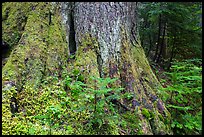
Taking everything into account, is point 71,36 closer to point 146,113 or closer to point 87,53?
point 87,53

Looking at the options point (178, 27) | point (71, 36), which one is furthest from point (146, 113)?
point (178, 27)

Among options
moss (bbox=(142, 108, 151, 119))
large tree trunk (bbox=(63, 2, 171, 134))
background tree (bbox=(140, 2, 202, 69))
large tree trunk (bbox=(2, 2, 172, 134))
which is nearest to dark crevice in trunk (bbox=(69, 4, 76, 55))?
large tree trunk (bbox=(2, 2, 172, 134))

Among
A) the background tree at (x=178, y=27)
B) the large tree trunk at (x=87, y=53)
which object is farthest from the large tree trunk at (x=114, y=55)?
the background tree at (x=178, y=27)

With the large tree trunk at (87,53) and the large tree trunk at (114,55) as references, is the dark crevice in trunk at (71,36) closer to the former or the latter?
the large tree trunk at (87,53)

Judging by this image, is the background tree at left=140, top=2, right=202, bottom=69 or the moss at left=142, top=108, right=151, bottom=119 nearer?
the moss at left=142, top=108, right=151, bottom=119

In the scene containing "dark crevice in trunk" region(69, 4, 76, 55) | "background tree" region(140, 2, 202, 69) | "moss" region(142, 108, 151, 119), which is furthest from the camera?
"background tree" region(140, 2, 202, 69)

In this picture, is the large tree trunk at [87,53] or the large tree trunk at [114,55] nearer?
the large tree trunk at [87,53]

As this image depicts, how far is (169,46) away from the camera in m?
9.91

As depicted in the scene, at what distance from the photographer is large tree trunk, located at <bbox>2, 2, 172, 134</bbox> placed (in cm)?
379

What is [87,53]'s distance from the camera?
13.7ft

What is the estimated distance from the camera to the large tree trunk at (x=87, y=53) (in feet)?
12.4

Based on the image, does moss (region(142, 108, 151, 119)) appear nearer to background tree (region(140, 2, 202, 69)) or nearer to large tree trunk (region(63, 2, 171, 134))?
large tree trunk (region(63, 2, 171, 134))

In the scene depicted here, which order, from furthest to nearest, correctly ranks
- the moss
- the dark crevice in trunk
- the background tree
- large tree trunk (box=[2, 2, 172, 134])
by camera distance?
the background tree, the dark crevice in trunk, the moss, large tree trunk (box=[2, 2, 172, 134])

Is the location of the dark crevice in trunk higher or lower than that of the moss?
higher
